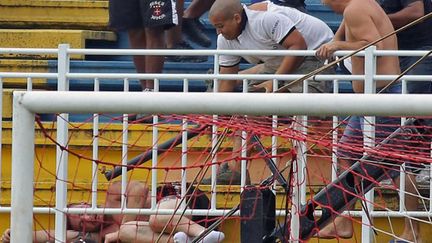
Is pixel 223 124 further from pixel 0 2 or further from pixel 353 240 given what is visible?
pixel 0 2

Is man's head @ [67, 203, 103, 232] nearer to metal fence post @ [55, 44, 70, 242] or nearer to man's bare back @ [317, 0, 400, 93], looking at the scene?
metal fence post @ [55, 44, 70, 242]

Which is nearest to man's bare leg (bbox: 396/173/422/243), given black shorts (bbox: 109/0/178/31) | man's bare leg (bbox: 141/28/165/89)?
man's bare leg (bbox: 141/28/165/89)

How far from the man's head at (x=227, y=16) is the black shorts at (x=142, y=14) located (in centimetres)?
147

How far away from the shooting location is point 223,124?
227 inches

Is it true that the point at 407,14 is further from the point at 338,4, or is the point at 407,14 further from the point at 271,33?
the point at 271,33

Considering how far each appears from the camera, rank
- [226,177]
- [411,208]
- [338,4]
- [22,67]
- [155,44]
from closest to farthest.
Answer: [411,208], [338,4], [226,177], [155,44], [22,67]

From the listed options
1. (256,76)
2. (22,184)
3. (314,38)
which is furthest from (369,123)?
(22,184)

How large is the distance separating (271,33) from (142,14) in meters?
1.73

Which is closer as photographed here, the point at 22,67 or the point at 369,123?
the point at 369,123

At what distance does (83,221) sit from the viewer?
7.30 meters

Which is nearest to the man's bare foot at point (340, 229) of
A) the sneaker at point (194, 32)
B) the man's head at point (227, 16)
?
the man's head at point (227, 16)

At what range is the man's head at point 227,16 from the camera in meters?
8.22

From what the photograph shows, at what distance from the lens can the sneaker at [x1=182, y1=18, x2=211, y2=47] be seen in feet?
35.3

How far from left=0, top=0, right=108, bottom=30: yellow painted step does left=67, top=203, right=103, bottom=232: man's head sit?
394cm
